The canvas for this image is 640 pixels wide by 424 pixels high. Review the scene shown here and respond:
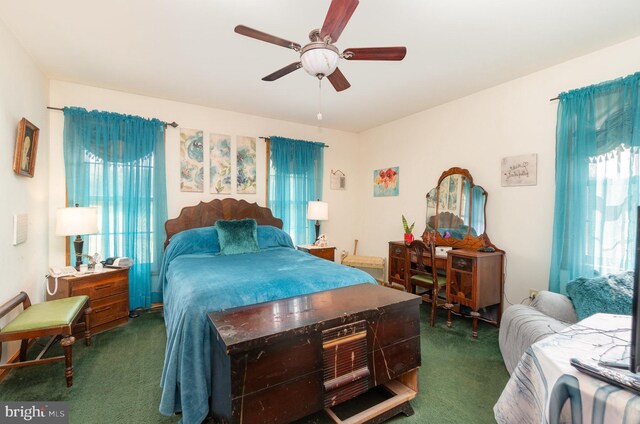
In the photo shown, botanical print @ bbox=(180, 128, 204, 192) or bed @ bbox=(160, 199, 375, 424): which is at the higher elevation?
botanical print @ bbox=(180, 128, 204, 192)

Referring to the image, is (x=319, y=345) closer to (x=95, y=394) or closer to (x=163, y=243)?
(x=95, y=394)

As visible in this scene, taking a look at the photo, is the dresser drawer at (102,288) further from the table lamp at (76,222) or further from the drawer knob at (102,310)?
the table lamp at (76,222)

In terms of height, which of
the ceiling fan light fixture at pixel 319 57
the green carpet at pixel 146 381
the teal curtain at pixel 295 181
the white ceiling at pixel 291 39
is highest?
the white ceiling at pixel 291 39

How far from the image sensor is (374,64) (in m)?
2.70

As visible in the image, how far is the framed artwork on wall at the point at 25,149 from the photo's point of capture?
2.29 m

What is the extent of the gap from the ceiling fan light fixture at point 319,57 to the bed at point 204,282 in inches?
58.4

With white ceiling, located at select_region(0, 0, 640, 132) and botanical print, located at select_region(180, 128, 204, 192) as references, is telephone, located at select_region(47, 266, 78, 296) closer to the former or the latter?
botanical print, located at select_region(180, 128, 204, 192)

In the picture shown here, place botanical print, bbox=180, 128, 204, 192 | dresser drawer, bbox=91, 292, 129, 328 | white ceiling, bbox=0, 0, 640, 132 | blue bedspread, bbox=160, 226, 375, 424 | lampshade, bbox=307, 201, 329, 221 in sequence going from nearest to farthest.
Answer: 1. blue bedspread, bbox=160, 226, 375, 424
2. white ceiling, bbox=0, 0, 640, 132
3. dresser drawer, bbox=91, 292, 129, 328
4. botanical print, bbox=180, 128, 204, 192
5. lampshade, bbox=307, 201, 329, 221

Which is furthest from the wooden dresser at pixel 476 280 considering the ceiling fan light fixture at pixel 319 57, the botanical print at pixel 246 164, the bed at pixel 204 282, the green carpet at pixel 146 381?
the botanical print at pixel 246 164

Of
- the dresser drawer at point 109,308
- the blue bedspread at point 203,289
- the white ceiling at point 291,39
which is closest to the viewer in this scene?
the blue bedspread at point 203,289

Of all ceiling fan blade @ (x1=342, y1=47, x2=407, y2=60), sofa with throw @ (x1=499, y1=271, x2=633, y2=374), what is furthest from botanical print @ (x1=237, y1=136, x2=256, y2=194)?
sofa with throw @ (x1=499, y1=271, x2=633, y2=374)

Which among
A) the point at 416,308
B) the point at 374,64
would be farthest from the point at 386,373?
the point at 374,64

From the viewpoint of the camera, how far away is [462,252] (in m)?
3.03

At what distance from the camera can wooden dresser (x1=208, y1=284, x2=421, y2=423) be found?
134 cm
